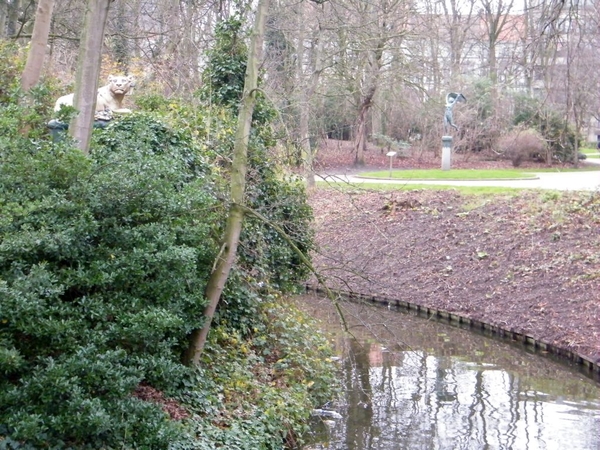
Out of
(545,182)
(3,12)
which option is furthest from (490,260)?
(3,12)

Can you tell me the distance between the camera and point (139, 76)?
1936cm

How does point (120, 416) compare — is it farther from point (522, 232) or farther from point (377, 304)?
point (522, 232)

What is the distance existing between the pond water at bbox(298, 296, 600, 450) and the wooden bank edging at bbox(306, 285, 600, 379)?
0.30 m

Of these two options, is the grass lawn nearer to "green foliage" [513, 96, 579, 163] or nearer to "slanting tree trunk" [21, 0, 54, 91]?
"green foliage" [513, 96, 579, 163]

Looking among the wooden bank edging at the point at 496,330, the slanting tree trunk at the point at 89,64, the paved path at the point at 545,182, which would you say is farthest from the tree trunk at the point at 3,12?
the slanting tree trunk at the point at 89,64

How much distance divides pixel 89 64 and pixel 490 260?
41.5 ft

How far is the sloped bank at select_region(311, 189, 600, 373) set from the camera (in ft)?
51.9

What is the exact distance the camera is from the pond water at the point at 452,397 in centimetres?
998

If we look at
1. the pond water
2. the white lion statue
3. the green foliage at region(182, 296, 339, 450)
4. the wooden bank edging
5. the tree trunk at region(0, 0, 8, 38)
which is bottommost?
the pond water

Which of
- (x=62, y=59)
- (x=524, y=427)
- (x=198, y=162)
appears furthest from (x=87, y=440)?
(x=62, y=59)

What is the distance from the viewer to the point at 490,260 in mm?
19391

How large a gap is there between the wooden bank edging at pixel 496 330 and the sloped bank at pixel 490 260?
25 mm

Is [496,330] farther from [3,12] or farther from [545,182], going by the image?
[3,12]

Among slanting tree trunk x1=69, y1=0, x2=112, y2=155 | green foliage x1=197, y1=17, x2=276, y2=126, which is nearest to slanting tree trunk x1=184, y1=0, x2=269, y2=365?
slanting tree trunk x1=69, y1=0, x2=112, y2=155
